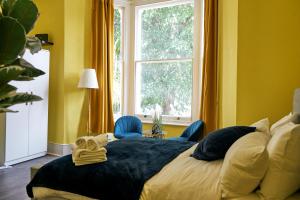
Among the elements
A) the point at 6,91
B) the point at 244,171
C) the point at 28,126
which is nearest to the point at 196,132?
the point at 244,171

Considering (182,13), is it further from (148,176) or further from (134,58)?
(148,176)

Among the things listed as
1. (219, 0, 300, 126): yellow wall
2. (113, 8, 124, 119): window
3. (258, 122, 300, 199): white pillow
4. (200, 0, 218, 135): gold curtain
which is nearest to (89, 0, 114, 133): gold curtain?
(113, 8, 124, 119): window

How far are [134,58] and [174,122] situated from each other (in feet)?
4.95

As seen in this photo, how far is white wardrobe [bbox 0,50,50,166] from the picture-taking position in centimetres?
405

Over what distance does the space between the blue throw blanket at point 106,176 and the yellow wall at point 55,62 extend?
2.66m

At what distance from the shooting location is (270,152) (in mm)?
1582

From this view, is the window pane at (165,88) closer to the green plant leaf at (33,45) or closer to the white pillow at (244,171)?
the white pillow at (244,171)

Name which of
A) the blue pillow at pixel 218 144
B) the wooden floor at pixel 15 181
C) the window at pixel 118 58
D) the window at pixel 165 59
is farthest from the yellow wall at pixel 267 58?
the wooden floor at pixel 15 181

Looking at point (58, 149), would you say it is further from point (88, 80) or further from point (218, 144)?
point (218, 144)

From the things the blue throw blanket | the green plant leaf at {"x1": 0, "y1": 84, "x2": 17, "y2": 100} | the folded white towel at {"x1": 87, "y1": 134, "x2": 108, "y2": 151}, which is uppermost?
the green plant leaf at {"x1": 0, "y1": 84, "x2": 17, "y2": 100}

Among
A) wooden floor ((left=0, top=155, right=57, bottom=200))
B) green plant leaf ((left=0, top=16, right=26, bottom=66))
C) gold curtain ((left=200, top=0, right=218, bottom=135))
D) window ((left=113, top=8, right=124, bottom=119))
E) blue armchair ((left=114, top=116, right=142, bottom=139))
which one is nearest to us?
green plant leaf ((left=0, top=16, right=26, bottom=66))

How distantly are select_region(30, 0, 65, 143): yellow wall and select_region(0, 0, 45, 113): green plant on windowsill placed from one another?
423 centimetres

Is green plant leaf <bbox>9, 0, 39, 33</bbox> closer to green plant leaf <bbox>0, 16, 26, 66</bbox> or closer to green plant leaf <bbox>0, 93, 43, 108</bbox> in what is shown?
green plant leaf <bbox>0, 16, 26, 66</bbox>

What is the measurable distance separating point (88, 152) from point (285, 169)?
139 centimetres
